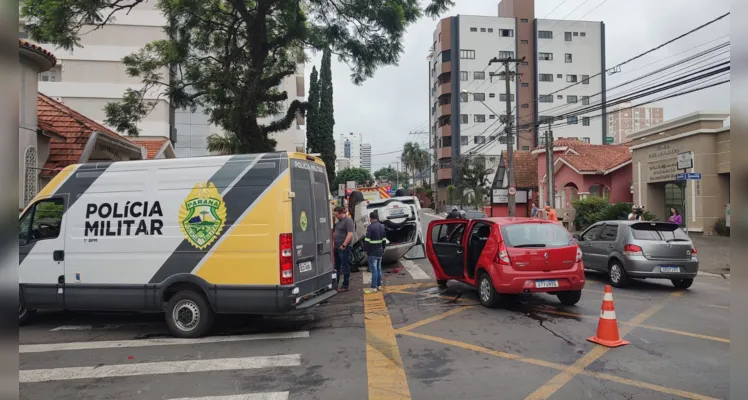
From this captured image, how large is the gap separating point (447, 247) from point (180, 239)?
17.2ft

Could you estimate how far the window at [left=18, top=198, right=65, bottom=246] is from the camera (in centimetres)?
720

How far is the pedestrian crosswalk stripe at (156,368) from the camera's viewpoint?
5352mm

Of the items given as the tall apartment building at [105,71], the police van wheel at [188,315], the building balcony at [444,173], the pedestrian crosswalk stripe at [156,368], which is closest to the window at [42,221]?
the police van wheel at [188,315]

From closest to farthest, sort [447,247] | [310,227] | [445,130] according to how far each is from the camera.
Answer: [310,227] < [447,247] < [445,130]

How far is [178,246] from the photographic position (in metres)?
6.74

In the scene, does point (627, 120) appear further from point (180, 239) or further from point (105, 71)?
point (180, 239)

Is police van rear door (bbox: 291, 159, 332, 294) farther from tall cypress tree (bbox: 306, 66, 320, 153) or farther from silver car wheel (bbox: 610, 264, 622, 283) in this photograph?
tall cypress tree (bbox: 306, 66, 320, 153)

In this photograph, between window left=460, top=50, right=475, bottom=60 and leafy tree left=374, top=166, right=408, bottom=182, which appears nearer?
window left=460, top=50, right=475, bottom=60

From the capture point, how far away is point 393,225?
1409 cm

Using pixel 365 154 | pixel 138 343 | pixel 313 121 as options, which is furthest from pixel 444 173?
pixel 365 154

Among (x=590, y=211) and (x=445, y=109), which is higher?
(x=445, y=109)

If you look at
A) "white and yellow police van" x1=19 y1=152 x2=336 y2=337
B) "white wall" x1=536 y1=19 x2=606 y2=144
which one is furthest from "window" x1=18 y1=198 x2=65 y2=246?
"white wall" x1=536 y1=19 x2=606 y2=144

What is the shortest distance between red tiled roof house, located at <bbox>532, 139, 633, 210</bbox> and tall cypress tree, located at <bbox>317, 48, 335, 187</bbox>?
15.5 meters

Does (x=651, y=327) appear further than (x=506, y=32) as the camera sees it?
No
